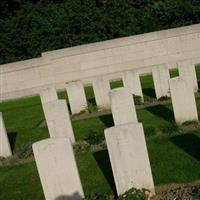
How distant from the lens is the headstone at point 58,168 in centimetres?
748

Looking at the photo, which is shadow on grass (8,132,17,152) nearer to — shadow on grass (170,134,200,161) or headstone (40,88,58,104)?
headstone (40,88,58,104)

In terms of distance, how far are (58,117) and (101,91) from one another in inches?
178

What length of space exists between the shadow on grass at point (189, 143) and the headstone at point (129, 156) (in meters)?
1.91

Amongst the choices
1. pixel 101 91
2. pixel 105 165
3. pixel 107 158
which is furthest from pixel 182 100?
pixel 101 91

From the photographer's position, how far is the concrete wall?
971 inches

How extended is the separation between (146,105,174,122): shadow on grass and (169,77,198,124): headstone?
2.38ft

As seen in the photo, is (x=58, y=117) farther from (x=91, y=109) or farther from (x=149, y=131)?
(x=91, y=109)

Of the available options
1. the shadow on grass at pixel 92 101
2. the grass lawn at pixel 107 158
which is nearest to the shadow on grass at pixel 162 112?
the grass lawn at pixel 107 158

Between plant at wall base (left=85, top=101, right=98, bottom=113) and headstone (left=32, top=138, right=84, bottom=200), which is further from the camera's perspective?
plant at wall base (left=85, top=101, right=98, bottom=113)

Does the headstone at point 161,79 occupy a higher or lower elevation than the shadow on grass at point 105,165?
higher

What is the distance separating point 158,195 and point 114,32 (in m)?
21.0

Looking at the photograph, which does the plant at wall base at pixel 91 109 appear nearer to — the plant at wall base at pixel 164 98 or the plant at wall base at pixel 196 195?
the plant at wall base at pixel 164 98

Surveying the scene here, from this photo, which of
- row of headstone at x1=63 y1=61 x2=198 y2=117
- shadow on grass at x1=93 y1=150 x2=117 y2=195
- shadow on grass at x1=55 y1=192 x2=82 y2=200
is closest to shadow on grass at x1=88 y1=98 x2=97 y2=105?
row of headstone at x1=63 y1=61 x2=198 y2=117

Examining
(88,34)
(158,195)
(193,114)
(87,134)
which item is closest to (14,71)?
(88,34)
